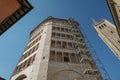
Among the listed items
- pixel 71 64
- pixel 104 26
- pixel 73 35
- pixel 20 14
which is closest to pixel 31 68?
pixel 71 64

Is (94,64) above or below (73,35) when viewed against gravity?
below

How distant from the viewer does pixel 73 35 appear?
2725 centimetres

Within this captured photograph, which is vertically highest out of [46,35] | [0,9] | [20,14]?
[46,35]

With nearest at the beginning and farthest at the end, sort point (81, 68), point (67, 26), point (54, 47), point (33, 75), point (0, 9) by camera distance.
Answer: point (0, 9) < point (33, 75) < point (81, 68) < point (54, 47) < point (67, 26)

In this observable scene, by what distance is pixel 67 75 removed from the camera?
1798cm

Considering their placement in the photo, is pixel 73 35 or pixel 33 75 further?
pixel 73 35

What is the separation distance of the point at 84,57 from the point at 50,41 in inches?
209

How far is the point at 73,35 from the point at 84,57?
6.59 meters

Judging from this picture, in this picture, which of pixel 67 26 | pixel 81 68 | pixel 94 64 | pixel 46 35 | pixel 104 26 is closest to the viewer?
pixel 81 68

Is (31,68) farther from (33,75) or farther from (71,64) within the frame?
(71,64)

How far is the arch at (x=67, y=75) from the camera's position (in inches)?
686

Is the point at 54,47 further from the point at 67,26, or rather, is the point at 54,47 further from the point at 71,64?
the point at 67,26

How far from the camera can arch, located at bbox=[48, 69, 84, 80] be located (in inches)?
686

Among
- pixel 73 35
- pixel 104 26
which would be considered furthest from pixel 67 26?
pixel 104 26
